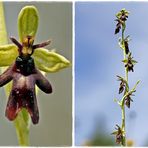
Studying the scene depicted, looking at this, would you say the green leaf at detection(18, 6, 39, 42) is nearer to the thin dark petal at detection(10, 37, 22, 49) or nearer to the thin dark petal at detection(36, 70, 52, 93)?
the thin dark petal at detection(10, 37, 22, 49)

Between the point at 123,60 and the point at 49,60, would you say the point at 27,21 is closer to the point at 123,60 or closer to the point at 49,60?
the point at 49,60

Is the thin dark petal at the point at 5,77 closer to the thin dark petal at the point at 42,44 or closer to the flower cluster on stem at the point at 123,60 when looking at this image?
the thin dark petal at the point at 42,44

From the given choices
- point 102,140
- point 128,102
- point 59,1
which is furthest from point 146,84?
point 59,1

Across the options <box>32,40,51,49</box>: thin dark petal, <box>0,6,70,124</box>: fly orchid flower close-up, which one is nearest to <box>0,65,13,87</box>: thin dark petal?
<box>0,6,70,124</box>: fly orchid flower close-up

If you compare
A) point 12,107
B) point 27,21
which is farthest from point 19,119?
point 27,21

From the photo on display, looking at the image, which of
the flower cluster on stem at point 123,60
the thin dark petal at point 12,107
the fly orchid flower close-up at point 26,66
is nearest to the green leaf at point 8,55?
the fly orchid flower close-up at point 26,66

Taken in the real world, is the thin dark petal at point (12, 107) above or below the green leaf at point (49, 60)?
below
